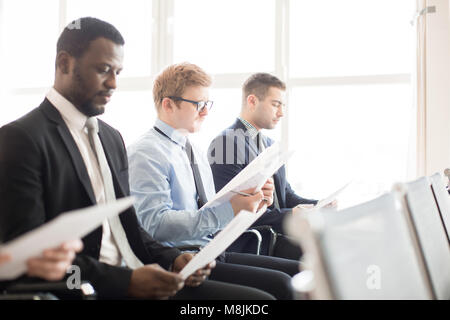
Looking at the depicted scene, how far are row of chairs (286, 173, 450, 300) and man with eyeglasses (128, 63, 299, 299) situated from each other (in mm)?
623

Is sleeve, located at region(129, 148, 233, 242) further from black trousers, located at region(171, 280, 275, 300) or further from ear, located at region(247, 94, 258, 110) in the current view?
ear, located at region(247, 94, 258, 110)

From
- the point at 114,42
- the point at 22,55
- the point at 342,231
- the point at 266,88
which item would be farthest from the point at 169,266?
the point at 22,55

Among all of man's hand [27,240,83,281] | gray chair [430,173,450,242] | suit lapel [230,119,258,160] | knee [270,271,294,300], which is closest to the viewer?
man's hand [27,240,83,281]

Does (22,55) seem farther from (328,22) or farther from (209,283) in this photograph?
(209,283)

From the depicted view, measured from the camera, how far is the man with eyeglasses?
1734mm

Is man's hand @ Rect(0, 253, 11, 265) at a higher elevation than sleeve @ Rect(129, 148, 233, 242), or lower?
lower

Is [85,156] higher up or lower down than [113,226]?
higher up

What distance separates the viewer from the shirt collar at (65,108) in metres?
1.40

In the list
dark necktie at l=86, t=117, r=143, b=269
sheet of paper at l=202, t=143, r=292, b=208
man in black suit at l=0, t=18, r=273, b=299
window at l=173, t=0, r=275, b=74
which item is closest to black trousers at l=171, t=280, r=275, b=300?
man in black suit at l=0, t=18, r=273, b=299

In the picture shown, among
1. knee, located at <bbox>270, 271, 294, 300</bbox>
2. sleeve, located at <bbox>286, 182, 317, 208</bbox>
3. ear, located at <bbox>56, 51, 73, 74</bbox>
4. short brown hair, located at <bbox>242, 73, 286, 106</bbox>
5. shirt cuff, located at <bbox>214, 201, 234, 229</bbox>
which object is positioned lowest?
knee, located at <bbox>270, 271, 294, 300</bbox>

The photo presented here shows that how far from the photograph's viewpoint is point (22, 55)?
4859 mm

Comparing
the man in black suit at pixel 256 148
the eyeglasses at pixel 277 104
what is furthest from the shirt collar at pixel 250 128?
the eyeglasses at pixel 277 104

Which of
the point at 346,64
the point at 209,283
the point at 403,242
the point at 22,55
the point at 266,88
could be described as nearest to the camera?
the point at 403,242

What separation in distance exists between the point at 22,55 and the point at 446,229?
15.0ft
